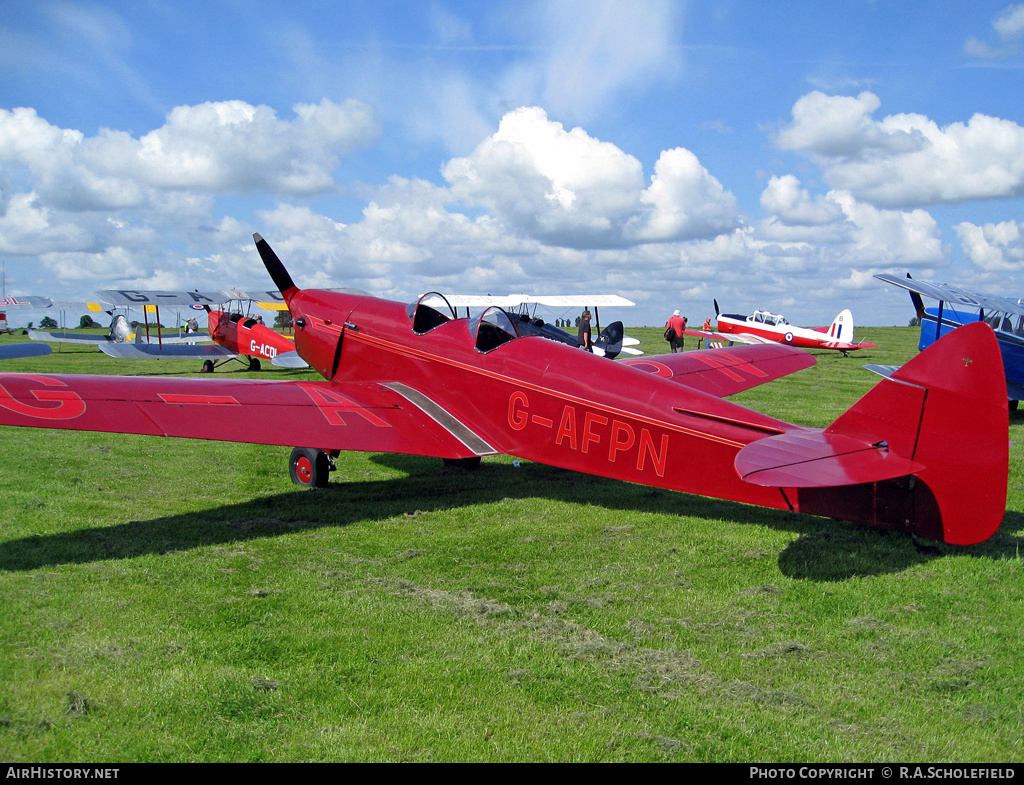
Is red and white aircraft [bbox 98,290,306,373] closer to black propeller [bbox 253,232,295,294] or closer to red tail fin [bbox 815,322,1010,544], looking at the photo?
black propeller [bbox 253,232,295,294]

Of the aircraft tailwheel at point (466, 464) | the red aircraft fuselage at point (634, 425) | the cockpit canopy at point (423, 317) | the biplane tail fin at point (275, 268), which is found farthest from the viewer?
the biplane tail fin at point (275, 268)

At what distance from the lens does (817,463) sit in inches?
178

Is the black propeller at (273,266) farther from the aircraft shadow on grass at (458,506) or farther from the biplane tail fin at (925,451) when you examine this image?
Answer: the biplane tail fin at (925,451)

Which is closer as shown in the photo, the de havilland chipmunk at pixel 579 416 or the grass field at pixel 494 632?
the grass field at pixel 494 632

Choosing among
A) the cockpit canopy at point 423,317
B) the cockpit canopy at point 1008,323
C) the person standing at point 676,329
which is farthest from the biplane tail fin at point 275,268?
the person standing at point 676,329

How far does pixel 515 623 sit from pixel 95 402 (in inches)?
163

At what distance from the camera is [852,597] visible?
14.9 feet

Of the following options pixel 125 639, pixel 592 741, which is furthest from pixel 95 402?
pixel 592 741

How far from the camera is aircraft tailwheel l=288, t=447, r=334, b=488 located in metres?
7.76

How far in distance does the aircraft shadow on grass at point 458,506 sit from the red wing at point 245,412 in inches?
26.5

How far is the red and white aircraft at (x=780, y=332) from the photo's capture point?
32125mm

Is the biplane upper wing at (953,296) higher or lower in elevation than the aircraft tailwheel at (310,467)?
higher

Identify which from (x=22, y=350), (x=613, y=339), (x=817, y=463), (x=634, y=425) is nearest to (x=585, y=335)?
(x=613, y=339)

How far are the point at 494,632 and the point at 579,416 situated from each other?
2.73 meters
